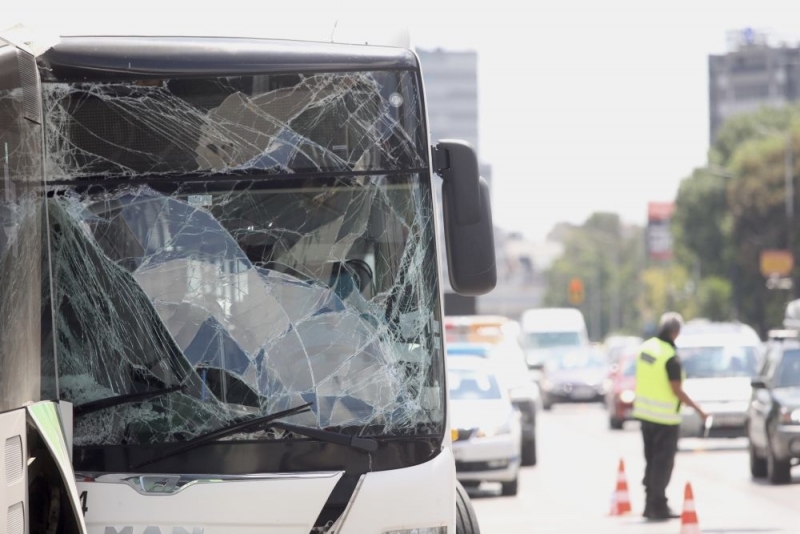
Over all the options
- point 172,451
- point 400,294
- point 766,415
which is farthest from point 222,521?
point 766,415

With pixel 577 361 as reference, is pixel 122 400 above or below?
above

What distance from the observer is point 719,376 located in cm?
2533

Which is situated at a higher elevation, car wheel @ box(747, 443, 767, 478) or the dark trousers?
the dark trousers

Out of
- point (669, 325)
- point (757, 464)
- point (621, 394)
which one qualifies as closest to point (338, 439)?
point (669, 325)

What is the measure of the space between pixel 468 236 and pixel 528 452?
15.9 metres

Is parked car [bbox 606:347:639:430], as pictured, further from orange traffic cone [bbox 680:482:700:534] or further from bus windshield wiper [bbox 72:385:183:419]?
bus windshield wiper [bbox 72:385:183:419]

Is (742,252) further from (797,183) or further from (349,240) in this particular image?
(349,240)

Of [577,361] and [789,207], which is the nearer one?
[577,361]

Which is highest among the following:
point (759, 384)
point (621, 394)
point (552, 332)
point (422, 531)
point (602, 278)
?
point (422, 531)

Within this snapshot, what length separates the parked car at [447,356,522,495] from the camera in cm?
1697

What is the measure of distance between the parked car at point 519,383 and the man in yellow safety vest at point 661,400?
7.07 metres

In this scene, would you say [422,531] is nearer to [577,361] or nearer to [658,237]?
[577,361]

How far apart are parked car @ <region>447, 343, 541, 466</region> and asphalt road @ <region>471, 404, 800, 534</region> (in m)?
0.39

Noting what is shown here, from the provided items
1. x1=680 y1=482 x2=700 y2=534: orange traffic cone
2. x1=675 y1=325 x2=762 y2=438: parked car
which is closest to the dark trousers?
x1=680 y1=482 x2=700 y2=534: orange traffic cone
